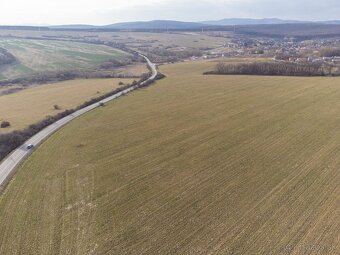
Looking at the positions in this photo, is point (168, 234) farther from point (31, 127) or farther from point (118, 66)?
point (118, 66)

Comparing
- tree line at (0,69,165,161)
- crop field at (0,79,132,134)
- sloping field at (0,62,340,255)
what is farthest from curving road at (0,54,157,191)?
crop field at (0,79,132,134)

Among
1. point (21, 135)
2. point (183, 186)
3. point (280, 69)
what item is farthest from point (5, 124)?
point (280, 69)

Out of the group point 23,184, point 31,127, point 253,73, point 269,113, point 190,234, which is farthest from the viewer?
point 253,73

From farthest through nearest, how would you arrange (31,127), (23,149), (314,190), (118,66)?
1. (118,66)
2. (31,127)
3. (23,149)
4. (314,190)

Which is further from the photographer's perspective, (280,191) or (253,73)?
(253,73)

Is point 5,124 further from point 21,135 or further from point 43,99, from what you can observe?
point 43,99

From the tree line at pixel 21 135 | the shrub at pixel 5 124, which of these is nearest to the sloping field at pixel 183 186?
the tree line at pixel 21 135

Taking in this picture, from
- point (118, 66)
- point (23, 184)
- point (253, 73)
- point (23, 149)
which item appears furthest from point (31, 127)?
point (118, 66)
